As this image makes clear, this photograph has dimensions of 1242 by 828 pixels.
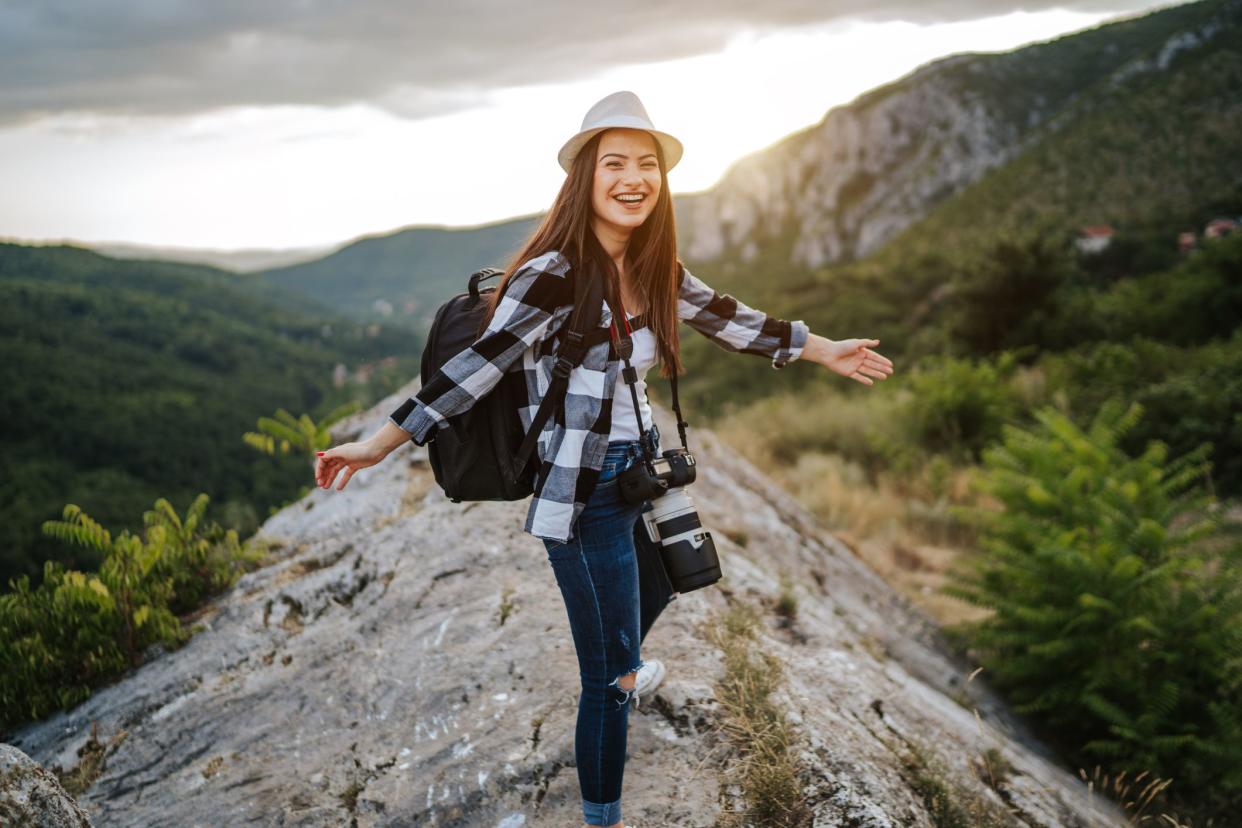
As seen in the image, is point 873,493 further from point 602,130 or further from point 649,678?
point 602,130

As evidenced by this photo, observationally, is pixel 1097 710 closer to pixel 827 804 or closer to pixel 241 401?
pixel 827 804

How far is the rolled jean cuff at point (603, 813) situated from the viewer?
2096 millimetres

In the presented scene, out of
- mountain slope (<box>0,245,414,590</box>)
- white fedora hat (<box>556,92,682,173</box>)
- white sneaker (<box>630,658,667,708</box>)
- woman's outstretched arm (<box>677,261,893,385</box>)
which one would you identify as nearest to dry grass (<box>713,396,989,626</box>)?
white sneaker (<box>630,658,667,708</box>)

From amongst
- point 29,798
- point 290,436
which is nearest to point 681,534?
point 29,798

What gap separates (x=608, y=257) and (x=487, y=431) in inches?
24.1

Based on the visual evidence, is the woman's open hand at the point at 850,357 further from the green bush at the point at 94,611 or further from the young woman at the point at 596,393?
the green bush at the point at 94,611

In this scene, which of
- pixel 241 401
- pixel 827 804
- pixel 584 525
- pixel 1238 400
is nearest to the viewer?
pixel 584 525

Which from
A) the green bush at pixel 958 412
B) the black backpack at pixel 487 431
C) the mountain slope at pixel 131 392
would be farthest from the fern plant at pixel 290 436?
the mountain slope at pixel 131 392

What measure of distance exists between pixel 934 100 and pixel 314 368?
8501 centimetres

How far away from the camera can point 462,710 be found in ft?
9.19

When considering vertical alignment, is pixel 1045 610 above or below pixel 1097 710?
above

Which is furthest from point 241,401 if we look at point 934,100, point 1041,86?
point 1041,86

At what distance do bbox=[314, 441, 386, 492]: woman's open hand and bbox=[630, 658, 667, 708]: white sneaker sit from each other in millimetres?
1380

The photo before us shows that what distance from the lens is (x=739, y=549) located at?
14.3 ft
